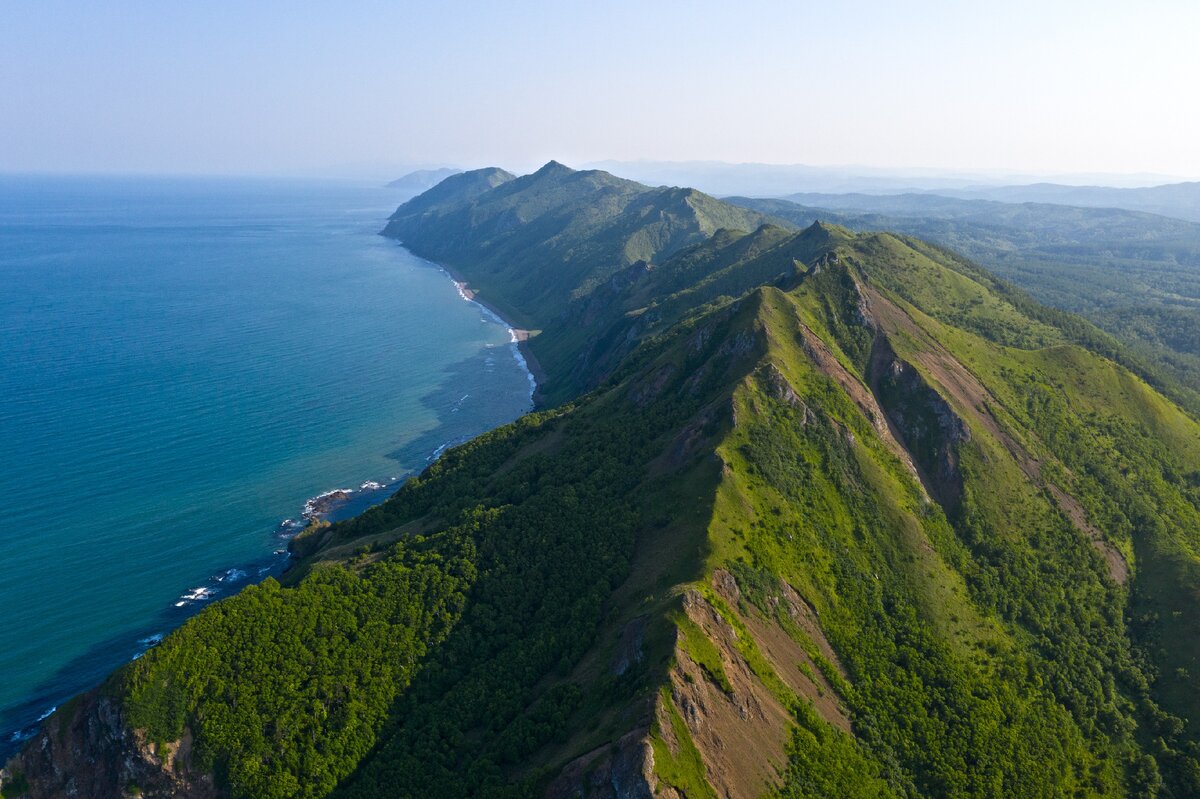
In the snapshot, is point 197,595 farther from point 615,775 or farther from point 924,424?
point 924,424

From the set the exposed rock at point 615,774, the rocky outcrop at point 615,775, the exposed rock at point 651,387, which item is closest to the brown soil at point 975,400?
the exposed rock at point 651,387

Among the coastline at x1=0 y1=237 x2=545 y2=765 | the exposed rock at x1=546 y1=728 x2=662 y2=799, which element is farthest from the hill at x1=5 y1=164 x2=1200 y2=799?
the coastline at x1=0 y1=237 x2=545 y2=765

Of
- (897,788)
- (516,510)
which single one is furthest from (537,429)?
(897,788)

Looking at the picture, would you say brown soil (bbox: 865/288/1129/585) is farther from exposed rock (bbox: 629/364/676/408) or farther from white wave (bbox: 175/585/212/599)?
white wave (bbox: 175/585/212/599)

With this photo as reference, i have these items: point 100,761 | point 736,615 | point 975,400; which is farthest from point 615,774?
point 975,400

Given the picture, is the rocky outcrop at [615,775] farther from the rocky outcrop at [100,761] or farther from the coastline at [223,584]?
the coastline at [223,584]

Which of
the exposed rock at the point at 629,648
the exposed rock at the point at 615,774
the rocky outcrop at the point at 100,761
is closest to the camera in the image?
the exposed rock at the point at 615,774

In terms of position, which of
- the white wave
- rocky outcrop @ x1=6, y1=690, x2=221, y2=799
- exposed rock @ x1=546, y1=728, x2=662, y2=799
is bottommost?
the white wave

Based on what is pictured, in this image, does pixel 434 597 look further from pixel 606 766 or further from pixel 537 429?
pixel 537 429
